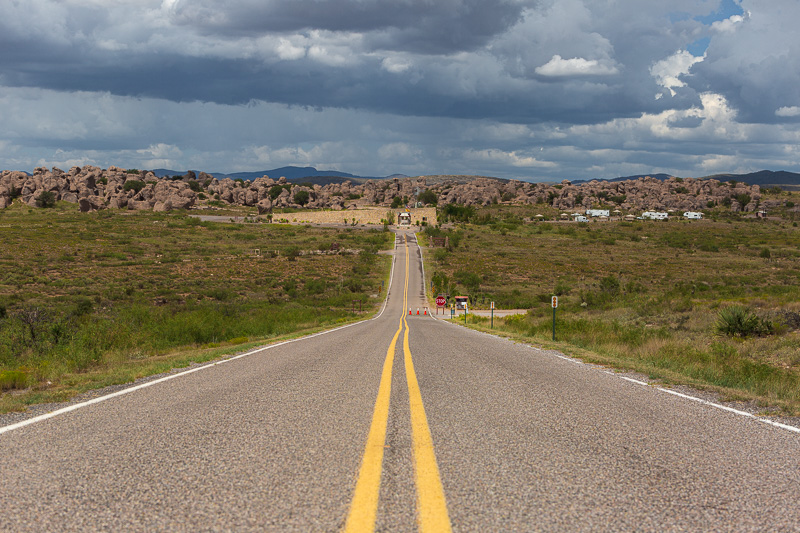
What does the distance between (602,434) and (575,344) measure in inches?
492

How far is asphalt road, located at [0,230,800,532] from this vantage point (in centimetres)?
339

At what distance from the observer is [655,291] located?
54.9 m

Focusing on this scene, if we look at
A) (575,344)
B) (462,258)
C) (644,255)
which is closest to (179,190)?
(462,258)

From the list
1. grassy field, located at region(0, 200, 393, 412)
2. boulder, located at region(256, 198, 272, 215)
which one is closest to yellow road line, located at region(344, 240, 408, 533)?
grassy field, located at region(0, 200, 393, 412)

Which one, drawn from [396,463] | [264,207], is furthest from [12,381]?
[264,207]

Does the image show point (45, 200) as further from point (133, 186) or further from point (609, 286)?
point (609, 286)

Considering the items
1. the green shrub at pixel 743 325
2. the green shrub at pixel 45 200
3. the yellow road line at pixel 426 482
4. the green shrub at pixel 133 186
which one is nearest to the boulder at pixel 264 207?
the green shrub at pixel 133 186

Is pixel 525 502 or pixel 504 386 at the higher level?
pixel 525 502

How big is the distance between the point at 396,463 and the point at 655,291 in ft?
185

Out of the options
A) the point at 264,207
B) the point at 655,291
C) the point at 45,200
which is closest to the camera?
the point at 655,291

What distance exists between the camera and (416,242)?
120m

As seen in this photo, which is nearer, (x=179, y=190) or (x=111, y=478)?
(x=111, y=478)

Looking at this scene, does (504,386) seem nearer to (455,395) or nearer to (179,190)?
(455,395)

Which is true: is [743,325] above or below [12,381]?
below
